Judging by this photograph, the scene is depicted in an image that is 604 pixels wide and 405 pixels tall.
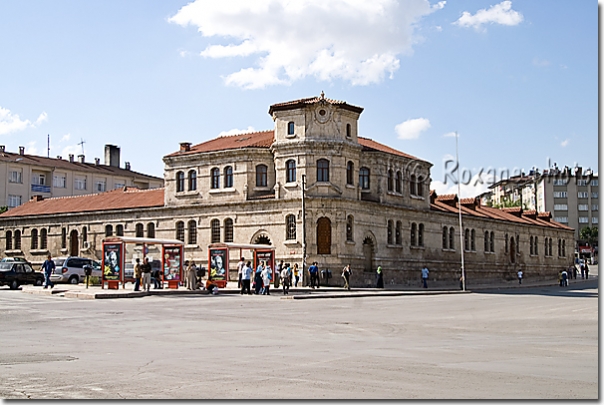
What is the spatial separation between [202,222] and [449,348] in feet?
141

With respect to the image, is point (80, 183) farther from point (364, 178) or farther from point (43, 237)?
point (364, 178)

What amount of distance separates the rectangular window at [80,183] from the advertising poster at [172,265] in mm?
56847

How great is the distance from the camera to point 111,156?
102500 mm

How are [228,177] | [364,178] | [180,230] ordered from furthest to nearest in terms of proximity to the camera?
[180,230] < [364,178] < [228,177]

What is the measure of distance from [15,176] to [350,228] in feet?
167

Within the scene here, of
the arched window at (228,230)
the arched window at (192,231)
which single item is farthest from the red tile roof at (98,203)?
the arched window at (228,230)

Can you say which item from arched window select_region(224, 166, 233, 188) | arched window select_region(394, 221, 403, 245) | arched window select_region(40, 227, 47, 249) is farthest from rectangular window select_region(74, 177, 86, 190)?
arched window select_region(394, 221, 403, 245)

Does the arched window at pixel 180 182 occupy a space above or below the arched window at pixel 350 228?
above

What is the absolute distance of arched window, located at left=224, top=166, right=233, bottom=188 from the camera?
5600cm

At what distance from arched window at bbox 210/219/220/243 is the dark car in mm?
15620

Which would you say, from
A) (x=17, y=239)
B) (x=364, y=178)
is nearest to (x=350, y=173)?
(x=364, y=178)

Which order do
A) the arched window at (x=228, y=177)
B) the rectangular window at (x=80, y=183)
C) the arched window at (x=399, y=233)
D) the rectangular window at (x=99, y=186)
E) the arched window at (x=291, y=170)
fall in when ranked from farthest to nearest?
the rectangular window at (x=99, y=186) < the rectangular window at (x=80, y=183) < the arched window at (x=399, y=233) < the arched window at (x=228, y=177) < the arched window at (x=291, y=170)

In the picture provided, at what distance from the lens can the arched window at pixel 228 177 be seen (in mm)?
56000

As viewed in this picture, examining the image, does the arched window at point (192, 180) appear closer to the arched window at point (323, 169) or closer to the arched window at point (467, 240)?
the arched window at point (323, 169)
